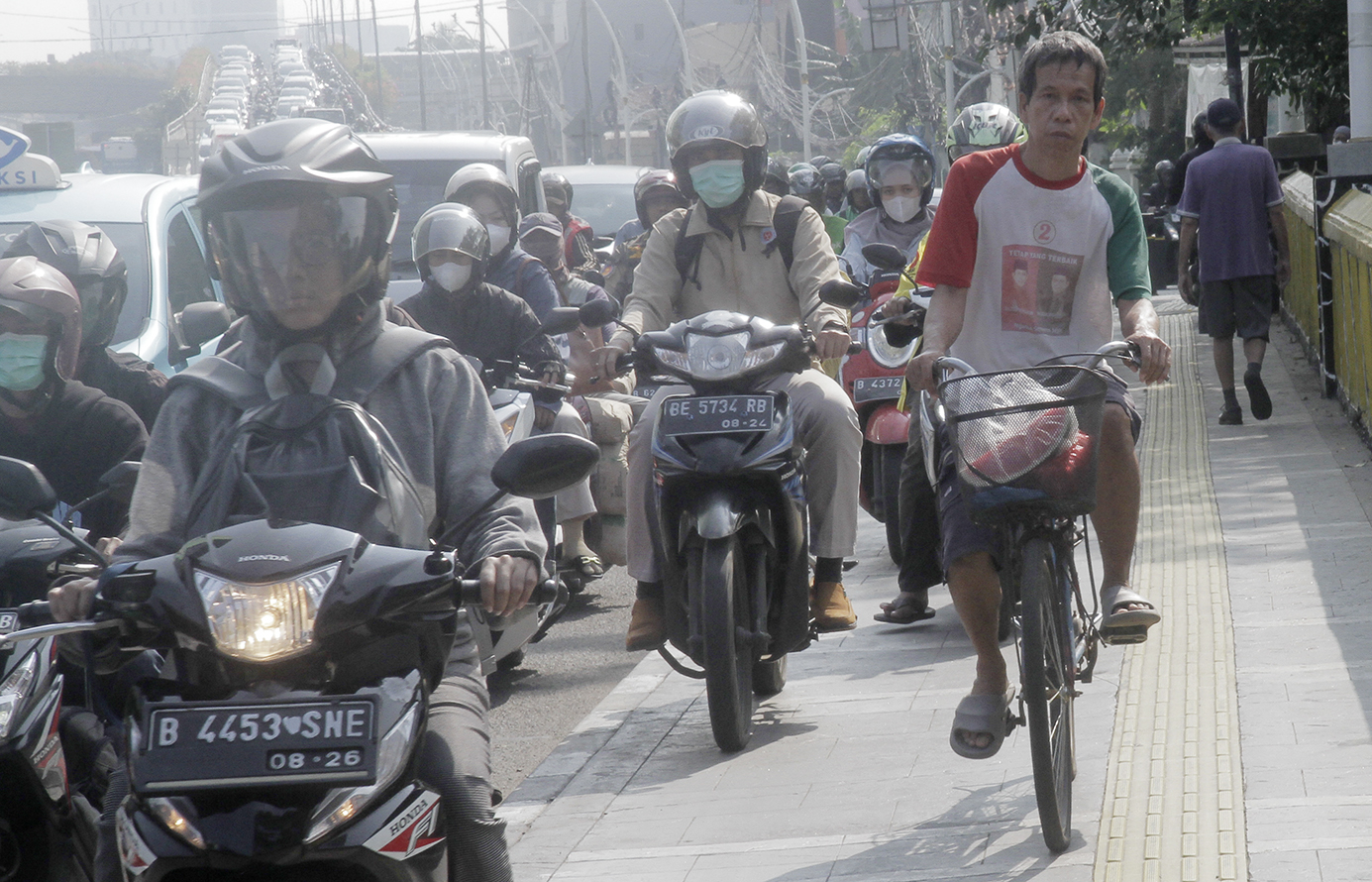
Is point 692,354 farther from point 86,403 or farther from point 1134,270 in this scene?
point 86,403

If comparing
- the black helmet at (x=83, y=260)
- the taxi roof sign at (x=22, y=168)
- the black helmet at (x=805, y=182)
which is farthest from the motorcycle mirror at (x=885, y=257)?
the black helmet at (x=805, y=182)

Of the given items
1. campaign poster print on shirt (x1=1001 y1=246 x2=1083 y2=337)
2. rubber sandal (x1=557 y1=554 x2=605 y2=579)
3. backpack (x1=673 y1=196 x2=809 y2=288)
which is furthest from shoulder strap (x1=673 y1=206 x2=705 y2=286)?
rubber sandal (x1=557 y1=554 x2=605 y2=579)

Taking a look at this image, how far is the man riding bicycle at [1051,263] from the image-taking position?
14.8 feet

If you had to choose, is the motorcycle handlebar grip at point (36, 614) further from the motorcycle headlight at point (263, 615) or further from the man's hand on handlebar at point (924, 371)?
the man's hand on handlebar at point (924, 371)

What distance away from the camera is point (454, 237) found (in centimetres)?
728

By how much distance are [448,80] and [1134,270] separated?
363ft

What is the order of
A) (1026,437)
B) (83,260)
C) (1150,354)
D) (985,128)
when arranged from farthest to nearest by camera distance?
(985,128)
(83,260)
(1150,354)
(1026,437)

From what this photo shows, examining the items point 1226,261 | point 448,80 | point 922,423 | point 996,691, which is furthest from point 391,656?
point 448,80

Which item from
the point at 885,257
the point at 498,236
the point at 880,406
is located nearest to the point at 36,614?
the point at 885,257

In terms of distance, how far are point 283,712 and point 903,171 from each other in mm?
6238

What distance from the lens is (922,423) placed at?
504 cm

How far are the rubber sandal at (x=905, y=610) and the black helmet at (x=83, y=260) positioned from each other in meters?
3.03

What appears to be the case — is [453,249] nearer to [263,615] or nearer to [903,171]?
[903,171]

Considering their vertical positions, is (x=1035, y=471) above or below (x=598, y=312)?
below
